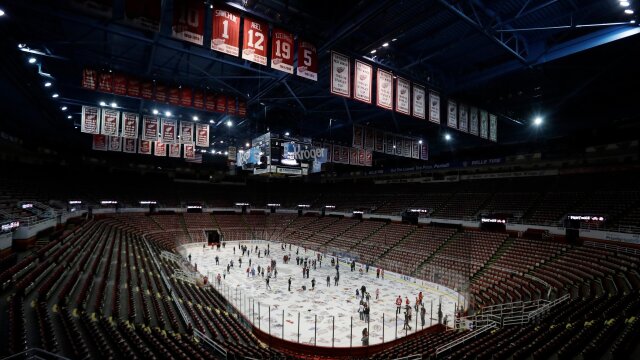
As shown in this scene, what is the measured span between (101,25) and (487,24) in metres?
15.7

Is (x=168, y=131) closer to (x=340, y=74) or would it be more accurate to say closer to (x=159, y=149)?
(x=159, y=149)

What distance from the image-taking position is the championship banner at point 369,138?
21375 mm

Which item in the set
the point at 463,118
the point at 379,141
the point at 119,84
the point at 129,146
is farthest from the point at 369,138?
the point at 129,146

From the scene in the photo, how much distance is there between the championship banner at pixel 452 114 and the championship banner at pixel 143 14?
15.2m

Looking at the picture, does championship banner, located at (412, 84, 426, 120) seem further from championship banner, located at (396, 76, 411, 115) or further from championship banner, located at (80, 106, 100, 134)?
championship banner, located at (80, 106, 100, 134)

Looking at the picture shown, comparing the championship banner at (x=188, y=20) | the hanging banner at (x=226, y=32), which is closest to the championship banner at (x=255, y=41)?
the hanging banner at (x=226, y=32)

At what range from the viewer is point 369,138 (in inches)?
853

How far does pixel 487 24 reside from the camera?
13516 mm

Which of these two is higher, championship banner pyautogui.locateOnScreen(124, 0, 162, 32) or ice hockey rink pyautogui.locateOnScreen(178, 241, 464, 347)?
championship banner pyautogui.locateOnScreen(124, 0, 162, 32)

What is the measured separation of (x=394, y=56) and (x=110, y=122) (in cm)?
1699

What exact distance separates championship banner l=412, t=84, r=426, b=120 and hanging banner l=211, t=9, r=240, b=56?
9.64m

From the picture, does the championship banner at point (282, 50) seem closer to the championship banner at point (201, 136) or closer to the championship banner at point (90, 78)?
the championship banner at point (90, 78)

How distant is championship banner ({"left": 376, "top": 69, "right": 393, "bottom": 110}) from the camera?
47.0 ft

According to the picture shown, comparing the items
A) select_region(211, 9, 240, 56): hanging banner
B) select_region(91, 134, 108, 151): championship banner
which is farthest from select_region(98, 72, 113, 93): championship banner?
select_region(211, 9, 240, 56): hanging banner
